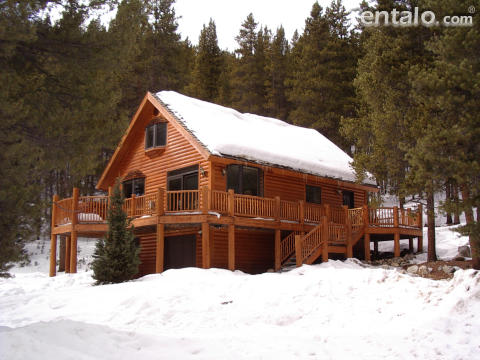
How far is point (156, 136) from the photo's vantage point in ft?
78.2

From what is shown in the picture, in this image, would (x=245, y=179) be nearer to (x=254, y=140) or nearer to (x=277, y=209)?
(x=254, y=140)

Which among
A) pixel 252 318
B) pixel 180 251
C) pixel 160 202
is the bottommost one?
pixel 252 318

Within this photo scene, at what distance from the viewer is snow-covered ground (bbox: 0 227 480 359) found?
28.9 feet

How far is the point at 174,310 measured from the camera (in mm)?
12781

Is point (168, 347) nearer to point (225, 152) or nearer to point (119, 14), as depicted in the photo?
point (119, 14)

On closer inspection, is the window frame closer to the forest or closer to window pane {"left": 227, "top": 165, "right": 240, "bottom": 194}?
window pane {"left": 227, "top": 165, "right": 240, "bottom": 194}

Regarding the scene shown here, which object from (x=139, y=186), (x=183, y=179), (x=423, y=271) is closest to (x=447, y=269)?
(x=423, y=271)

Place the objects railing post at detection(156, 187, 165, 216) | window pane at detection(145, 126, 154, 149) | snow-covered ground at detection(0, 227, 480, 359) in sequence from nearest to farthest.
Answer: snow-covered ground at detection(0, 227, 480, 359) → railing post at detection(156, 187, 165, 216) → window pane at detection(145, 126, 154, 149)

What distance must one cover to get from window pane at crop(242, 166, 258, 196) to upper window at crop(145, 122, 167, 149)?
4401 mm

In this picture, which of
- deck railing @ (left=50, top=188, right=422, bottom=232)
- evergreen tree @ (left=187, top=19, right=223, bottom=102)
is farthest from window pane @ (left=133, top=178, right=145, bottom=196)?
evergreen tree @ (left=187, top=19, right=223, bottom=102)

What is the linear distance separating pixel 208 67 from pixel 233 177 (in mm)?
34111

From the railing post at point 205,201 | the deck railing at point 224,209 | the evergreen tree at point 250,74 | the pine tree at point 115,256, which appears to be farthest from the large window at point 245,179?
the evergreen tree at point 250,74

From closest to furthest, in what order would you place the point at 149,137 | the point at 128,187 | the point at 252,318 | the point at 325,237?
1. the point at 252,318
2. the point at 325,237
3. the point at 149,137
4. the point at 128,187

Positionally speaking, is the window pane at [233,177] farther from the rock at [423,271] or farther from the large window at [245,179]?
the rock at [423,271]
